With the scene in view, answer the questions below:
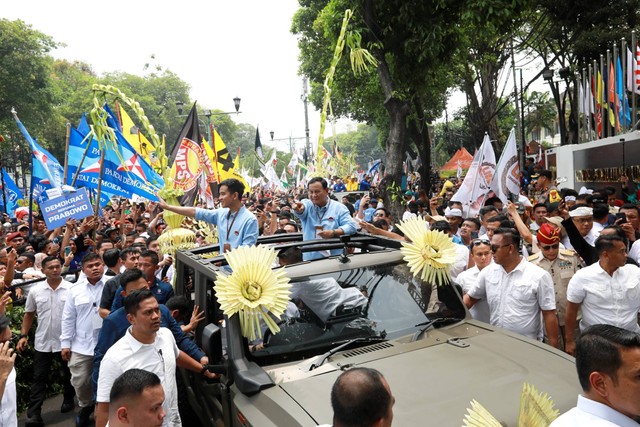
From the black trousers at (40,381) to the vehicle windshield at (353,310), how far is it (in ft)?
12.0

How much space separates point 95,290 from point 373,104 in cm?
1713

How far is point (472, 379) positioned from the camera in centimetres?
315

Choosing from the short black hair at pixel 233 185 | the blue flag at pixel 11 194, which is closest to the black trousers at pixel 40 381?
the short black hair at pixel 233 185

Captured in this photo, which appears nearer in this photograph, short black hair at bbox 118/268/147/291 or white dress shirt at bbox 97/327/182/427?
white dress shirt at bbox 97/327/182/427

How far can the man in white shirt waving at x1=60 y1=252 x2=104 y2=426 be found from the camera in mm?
5711

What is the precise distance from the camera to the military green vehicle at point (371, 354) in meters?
2.99

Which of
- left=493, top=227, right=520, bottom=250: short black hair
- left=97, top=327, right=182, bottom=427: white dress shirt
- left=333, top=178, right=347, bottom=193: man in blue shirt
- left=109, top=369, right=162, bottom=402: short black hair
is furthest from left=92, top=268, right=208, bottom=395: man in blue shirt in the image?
left=333, top=178, right=347, bottom=193: man in blue shirt

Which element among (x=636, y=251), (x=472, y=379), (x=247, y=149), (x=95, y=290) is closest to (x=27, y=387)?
(x=95, y=290)

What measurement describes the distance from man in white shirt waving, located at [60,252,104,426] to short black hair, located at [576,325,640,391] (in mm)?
4823

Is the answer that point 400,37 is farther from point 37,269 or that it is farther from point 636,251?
point 37,269

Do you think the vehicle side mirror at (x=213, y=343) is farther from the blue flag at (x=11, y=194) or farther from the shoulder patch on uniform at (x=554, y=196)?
the blue flag at (x=11, y=194)

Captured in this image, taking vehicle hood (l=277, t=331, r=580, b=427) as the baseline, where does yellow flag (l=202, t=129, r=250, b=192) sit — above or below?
above

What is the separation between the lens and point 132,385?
2578 mm

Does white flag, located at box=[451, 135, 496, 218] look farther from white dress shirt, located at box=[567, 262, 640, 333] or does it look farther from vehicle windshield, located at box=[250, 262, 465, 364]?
vehicle windshield, located at box=[250, 262, 465, 364]
